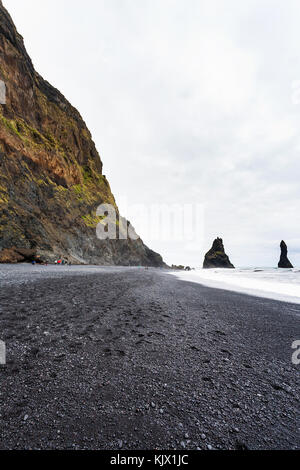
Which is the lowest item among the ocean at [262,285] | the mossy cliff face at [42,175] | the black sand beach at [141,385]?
the ocean at [262,285]

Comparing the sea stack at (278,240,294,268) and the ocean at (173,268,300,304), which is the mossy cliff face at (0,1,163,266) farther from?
the sea stack at (278,240,294,268)

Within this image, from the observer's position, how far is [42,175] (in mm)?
28453

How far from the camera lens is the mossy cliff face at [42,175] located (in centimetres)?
2044

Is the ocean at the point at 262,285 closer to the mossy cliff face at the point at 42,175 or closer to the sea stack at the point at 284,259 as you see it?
the mossy cliff face at the point at 42,175

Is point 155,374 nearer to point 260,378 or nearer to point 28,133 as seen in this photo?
point 260,378

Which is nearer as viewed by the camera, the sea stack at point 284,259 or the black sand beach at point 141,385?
the black sand beach at point 141,385

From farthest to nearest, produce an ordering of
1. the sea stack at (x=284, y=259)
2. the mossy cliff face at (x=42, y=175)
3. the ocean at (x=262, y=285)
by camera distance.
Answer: the sea stack at (x=284, y=259)
the mossy cliff face at (x=42, y=175)
the ocean at (x=262, y=285)

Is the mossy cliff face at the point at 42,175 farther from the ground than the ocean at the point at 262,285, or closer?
farther from the ground

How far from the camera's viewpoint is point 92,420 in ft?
4.07

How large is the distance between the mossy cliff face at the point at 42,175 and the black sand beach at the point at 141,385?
58.8 feet

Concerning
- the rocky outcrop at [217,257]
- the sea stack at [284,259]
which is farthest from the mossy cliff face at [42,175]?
the sea stack at [284,259]

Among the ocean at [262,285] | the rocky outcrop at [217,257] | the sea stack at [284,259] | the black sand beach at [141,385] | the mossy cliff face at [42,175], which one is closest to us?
the black sand beach at [141,385]

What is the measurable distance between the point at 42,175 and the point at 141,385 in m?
33.8

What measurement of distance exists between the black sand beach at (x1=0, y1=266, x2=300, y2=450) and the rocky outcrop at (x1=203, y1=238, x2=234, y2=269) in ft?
392
